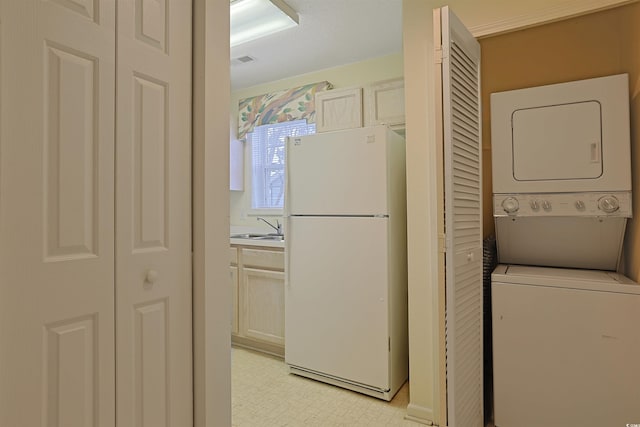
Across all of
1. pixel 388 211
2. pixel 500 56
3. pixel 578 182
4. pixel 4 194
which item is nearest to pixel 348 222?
pixel 388 211

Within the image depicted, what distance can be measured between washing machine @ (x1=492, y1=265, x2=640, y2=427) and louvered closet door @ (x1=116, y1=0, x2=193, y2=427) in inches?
60.8

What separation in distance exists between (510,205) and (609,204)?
438 mm

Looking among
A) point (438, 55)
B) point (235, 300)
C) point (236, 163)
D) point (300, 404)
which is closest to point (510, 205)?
point (438, 55)

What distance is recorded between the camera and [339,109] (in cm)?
305

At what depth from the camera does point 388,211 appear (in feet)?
7.47

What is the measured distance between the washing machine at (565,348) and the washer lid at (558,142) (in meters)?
0.55

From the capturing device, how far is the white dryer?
71.7 inches

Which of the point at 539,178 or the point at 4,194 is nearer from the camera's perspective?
the point at 4,194

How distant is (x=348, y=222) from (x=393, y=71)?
1.60 m

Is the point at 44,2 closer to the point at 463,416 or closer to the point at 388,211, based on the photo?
the point at 388,211

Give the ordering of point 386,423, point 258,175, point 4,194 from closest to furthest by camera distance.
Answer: point 4,194, point 386,423, point 258,175

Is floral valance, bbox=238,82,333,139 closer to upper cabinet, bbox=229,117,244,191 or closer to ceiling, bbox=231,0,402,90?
upper cabinet, bbox=229,117,244,191

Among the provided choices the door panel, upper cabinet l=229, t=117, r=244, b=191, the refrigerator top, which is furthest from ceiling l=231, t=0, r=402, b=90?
the door panel

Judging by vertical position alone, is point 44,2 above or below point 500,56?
below
